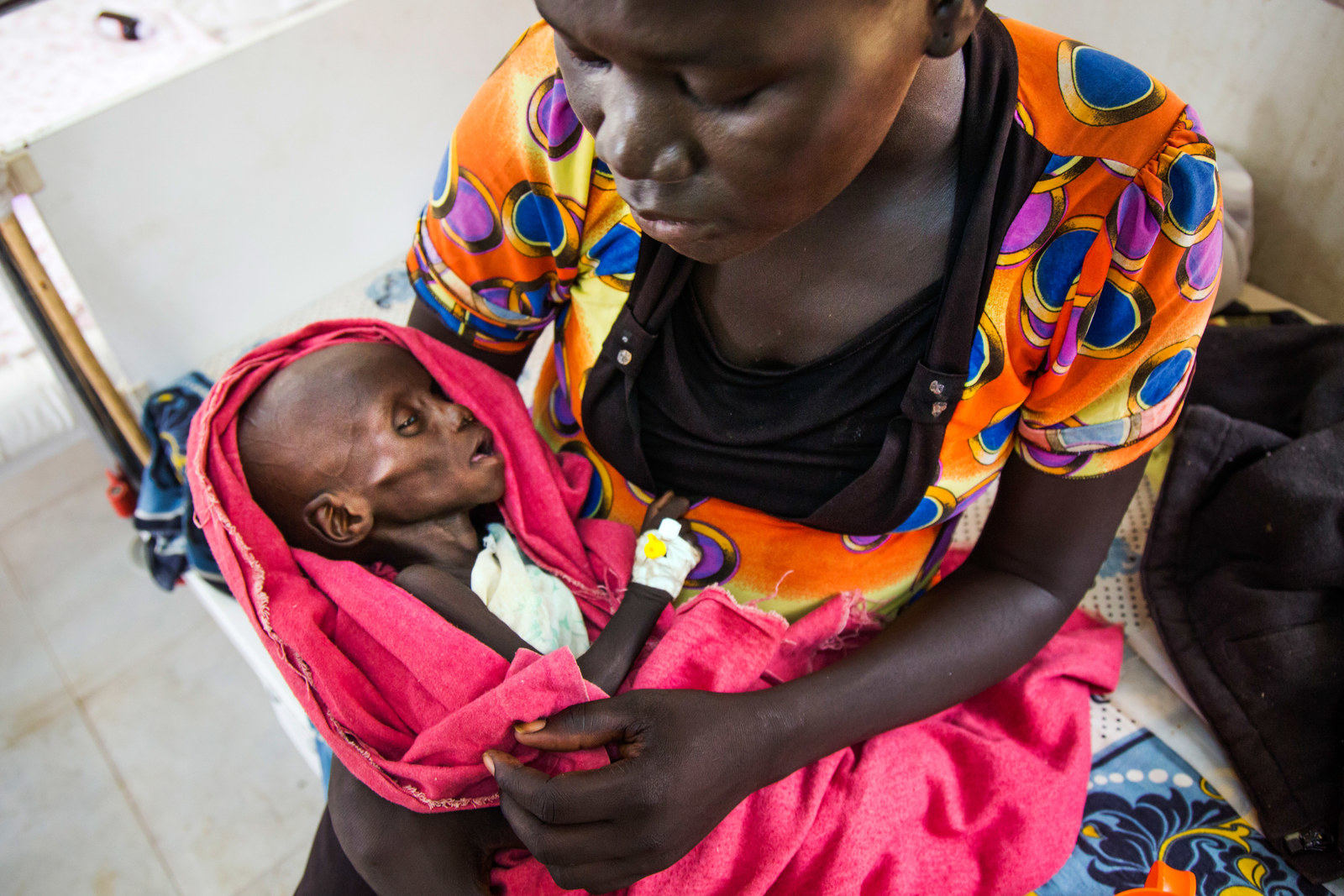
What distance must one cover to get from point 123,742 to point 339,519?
146 centimetres

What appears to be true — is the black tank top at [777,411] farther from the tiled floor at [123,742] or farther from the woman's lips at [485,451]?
the tiled floor at [123,742]

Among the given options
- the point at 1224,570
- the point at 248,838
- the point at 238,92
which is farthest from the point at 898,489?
the point at 248,838

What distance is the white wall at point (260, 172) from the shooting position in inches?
74.8

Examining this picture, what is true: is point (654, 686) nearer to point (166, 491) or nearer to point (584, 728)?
point (584, 728)

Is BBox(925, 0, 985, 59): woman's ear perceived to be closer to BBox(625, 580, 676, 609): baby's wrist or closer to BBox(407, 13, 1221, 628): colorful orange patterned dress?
BBox(407, 13, 1221, 628): colorful orange patterned dress

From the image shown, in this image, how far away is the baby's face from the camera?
1308 mm

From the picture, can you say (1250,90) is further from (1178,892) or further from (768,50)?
(768,50)

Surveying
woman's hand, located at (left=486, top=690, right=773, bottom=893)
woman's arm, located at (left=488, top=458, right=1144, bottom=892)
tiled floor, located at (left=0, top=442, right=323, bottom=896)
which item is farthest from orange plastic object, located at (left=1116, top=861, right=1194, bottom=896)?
tiled floor, located at (left=0, top=442, right=323, bottom=896)

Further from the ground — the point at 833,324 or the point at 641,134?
the point at 641,134

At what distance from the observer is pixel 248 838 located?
2178 mm

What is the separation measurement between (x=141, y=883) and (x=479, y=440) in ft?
4.94

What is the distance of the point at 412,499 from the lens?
1354mm

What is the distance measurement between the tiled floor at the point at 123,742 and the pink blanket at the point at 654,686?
1232 mm

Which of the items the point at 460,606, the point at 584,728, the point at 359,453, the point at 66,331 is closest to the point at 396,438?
the point at 359,453
